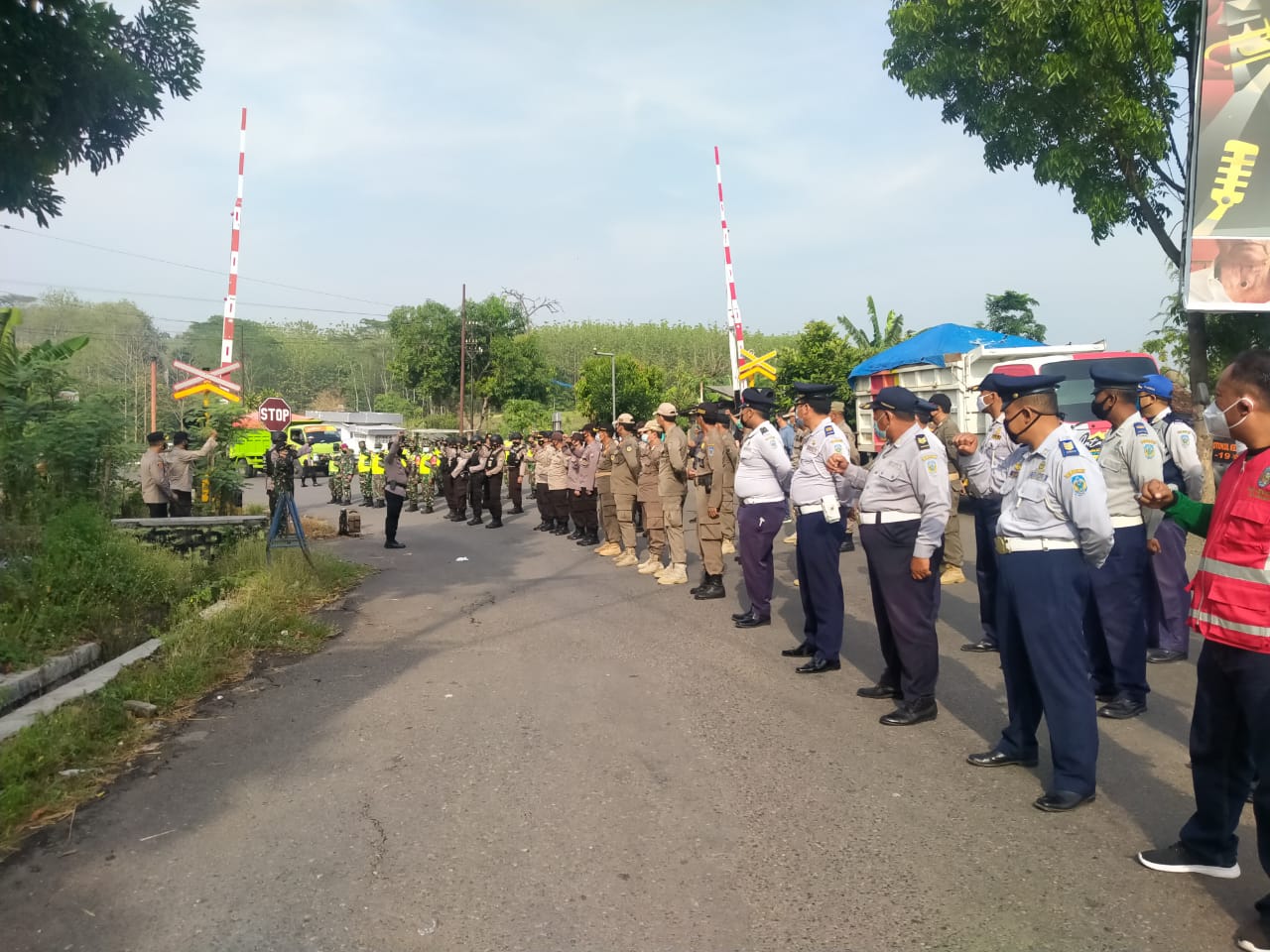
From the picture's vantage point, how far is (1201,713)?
11.4 feet

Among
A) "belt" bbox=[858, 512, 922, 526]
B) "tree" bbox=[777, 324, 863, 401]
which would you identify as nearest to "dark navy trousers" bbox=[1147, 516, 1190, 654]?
"belt" bbox=[858, 512, 922, 526]

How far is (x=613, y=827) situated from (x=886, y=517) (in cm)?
245

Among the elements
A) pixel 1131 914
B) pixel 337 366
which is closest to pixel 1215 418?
pixel 1131 914

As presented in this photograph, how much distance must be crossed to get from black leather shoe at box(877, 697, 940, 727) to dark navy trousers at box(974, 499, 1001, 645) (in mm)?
1854

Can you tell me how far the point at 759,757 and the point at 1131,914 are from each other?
1.94 metres

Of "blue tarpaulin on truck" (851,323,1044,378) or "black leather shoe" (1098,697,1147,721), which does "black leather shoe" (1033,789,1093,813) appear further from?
"blue tarpaulin on truck" (851,323,1044,378)

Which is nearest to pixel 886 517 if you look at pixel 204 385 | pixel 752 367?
pixel 204 385

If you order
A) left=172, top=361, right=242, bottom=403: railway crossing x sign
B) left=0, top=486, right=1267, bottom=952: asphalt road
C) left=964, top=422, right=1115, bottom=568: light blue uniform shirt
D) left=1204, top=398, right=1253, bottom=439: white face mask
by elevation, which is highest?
left=172, top=361, right=242, bottom=403: railway crossing x sign

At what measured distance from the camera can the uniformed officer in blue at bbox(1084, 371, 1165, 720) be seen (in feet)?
18.1

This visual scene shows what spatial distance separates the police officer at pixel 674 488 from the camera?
1055 cm

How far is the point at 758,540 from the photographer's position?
25.6 ft

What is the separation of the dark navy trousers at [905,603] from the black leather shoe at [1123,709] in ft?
3.25

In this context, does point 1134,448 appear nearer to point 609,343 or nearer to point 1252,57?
point 1252,57

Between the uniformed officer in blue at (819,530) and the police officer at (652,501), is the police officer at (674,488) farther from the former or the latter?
the uniformed officer in blue at (819,530)
